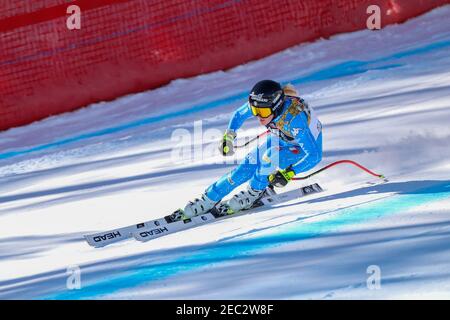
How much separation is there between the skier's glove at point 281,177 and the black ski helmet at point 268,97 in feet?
1.19

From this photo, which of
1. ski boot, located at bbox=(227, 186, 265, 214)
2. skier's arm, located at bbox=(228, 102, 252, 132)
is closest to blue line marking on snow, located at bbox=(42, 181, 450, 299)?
ski boot, located at bbox=(227, 186, 265, 214)

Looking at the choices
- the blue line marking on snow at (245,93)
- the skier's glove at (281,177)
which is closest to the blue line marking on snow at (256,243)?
the skier's glove at (281,177)

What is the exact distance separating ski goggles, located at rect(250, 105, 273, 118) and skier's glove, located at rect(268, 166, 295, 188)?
36 centimetres

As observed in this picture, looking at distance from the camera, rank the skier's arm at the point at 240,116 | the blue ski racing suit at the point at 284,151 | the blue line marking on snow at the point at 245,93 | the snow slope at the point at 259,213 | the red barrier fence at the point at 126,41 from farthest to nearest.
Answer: the red barrier fence at the point at 126,41, the blue line marking on snow at the point at 245,93, the skier's arm at the point at 240,116, the blue ski racing suit at the point at 284,151, the snow slope at the point at 259,213

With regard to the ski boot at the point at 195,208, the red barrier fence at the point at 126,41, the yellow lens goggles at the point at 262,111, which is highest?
the red barrier fence at the point at 126,41

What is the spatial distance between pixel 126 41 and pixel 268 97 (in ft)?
14.3

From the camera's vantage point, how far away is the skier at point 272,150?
6070 millimetres

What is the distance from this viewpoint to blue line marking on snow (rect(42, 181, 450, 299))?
513 centimetres

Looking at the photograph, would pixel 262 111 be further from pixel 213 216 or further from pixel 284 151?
pixel 213 216

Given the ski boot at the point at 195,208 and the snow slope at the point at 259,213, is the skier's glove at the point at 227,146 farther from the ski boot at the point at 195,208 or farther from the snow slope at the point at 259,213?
the snow slope at the point at 259,213

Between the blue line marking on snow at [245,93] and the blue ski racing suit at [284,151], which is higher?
the blue line marking on snow at [245,93]

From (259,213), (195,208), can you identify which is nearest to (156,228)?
(195,208)

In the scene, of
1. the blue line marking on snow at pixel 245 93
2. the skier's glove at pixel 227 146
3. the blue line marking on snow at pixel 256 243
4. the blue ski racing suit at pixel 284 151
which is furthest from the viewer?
the blue line marking on snow at pixel 245 93

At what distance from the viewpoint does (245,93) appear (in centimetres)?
979
